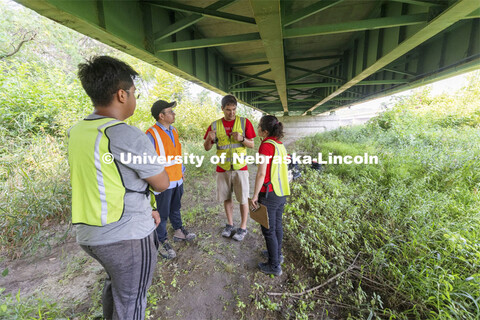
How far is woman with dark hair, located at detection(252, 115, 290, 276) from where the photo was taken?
7.12ft

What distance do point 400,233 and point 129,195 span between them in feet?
11.2

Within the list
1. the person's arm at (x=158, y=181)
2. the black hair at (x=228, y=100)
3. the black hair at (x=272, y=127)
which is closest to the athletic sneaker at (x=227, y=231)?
the black hair at (x=272, y=127)

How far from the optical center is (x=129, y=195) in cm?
119

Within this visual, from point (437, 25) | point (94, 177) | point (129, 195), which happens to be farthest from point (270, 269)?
point (437, 25)

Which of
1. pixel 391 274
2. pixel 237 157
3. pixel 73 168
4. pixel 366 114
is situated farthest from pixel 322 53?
pixel 366 114

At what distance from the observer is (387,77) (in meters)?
5.66

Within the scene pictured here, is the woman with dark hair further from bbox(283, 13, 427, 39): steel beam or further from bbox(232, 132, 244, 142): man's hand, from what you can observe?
bbox(283, 13, 427, 39): steel beam

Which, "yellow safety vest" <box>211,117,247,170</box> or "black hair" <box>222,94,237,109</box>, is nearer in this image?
"black hair" <box>222,94,237,109</box>

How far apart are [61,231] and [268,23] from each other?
453 centimetres

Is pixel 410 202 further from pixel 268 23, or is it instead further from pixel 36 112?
pixel 36 112

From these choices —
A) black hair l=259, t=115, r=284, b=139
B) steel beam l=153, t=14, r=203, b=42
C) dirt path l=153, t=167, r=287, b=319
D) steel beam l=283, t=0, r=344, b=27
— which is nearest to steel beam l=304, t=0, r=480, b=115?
steel beam l=283, t=0, r=344, b=27

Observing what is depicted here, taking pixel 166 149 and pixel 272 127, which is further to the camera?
pixel 166 149

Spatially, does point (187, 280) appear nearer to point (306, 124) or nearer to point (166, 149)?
point (166, 149)

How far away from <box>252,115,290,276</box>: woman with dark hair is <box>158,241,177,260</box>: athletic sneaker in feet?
4.59
